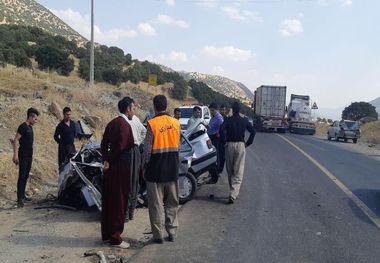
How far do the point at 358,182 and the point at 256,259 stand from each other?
759cm

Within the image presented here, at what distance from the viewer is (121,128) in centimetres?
708

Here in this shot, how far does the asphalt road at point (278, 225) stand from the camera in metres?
6.57

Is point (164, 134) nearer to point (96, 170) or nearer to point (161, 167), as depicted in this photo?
point (161, 167)

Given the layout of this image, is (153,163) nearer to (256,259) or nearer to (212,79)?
(256,259)

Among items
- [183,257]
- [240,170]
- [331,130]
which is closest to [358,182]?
[240,170]

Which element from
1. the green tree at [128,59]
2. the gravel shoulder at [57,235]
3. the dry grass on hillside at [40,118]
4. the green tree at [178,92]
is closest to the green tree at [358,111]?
the green tree at [178,92]

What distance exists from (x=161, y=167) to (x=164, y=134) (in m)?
0.47

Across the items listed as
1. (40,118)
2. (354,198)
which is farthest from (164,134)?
(40,118)

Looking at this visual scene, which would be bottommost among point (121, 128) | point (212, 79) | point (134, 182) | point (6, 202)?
point (6, 202)

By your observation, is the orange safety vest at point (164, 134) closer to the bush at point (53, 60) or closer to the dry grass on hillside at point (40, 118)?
the dry grass on hillside at point (40, 118)

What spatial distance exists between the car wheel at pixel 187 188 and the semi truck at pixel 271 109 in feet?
101

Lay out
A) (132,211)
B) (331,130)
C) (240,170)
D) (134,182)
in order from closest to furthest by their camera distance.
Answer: (134,182)
(132,211)
(240,170)
(331,130)

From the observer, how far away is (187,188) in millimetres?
10055

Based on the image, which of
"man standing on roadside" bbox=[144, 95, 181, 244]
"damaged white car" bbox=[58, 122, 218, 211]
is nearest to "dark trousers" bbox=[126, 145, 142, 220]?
"man standing on roadside" bbox=[144, 95, 181, 244]
